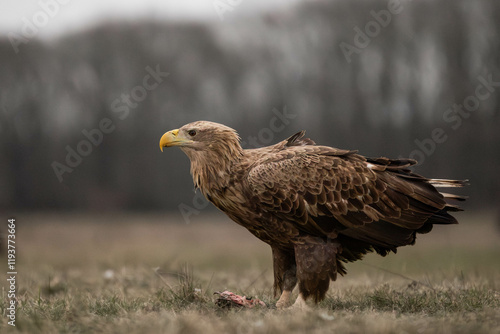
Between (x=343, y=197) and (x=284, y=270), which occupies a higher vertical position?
(x=343, y=197)

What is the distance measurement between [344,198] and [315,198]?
1.04 ft

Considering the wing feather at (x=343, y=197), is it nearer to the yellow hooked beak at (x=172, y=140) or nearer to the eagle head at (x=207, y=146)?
the eagle head at (x=207, y=146)

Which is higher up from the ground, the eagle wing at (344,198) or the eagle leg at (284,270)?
the eagle wing at (344,198)

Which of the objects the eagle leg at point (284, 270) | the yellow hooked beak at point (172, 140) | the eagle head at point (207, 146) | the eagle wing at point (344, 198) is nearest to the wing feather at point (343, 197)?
the eagle wing at point (344, 198)

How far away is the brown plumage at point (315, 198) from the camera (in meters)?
5.42

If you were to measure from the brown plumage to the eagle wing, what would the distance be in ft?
0.03

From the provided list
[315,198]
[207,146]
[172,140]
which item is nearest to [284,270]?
[315,198]

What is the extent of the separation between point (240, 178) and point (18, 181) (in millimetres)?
9682

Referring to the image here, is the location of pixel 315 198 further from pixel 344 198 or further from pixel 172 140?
pixel 172 140

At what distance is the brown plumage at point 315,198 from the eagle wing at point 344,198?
0.03 feet

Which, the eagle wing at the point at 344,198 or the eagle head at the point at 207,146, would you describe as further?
the eagle head at the point at 207,146

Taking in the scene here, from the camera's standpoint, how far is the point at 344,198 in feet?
18.1

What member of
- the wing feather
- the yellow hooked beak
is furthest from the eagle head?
the wing feather

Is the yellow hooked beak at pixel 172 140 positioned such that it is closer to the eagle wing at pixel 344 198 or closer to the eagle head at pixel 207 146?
the eagle head at pixel 207 146
